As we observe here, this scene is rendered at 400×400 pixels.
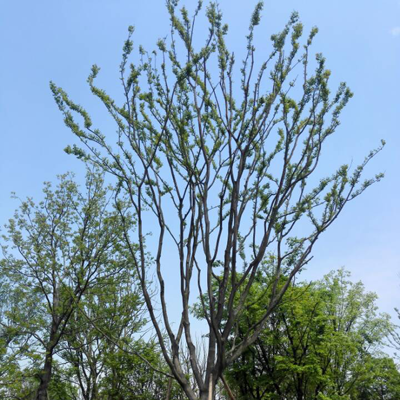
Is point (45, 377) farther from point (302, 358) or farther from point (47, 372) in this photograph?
point (302, 358)

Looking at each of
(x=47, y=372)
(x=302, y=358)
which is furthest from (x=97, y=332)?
(x=302, y=358)

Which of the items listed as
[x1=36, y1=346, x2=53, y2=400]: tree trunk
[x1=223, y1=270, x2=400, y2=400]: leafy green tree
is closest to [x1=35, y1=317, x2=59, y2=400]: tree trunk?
[x1=36, y1=346, x2=53, y2=400]: tree trunk

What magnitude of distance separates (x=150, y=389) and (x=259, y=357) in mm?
4881

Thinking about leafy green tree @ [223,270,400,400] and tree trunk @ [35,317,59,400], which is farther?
leafy green tree @ [223,270,400,400]

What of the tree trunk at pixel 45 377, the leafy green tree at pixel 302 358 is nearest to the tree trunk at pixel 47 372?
the tree trunk at pixel 45 377

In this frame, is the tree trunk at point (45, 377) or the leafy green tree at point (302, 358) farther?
the leafy green tree at point (302, 358)

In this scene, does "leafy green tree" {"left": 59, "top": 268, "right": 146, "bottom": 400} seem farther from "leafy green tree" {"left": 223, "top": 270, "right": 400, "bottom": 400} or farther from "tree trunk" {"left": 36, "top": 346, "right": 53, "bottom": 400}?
"leafy green tree" {"left": 223, "top": 270, "right": 400, "bottom": 400}

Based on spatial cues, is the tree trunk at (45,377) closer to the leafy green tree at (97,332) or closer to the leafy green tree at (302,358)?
the leafy green tree at (97,332)

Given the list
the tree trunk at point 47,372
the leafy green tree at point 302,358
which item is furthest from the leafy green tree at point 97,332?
the leafy green tree at point 302,358

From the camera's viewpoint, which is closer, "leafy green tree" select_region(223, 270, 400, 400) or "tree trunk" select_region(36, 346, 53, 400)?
"tree trunk" select_region(36, 346, 53, 400)

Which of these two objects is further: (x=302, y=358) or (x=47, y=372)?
(x=302, y=358)

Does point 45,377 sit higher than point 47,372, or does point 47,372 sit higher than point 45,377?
point 47,372

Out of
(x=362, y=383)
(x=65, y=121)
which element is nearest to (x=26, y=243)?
(x=65, y=121)

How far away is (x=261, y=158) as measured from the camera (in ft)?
16.2
